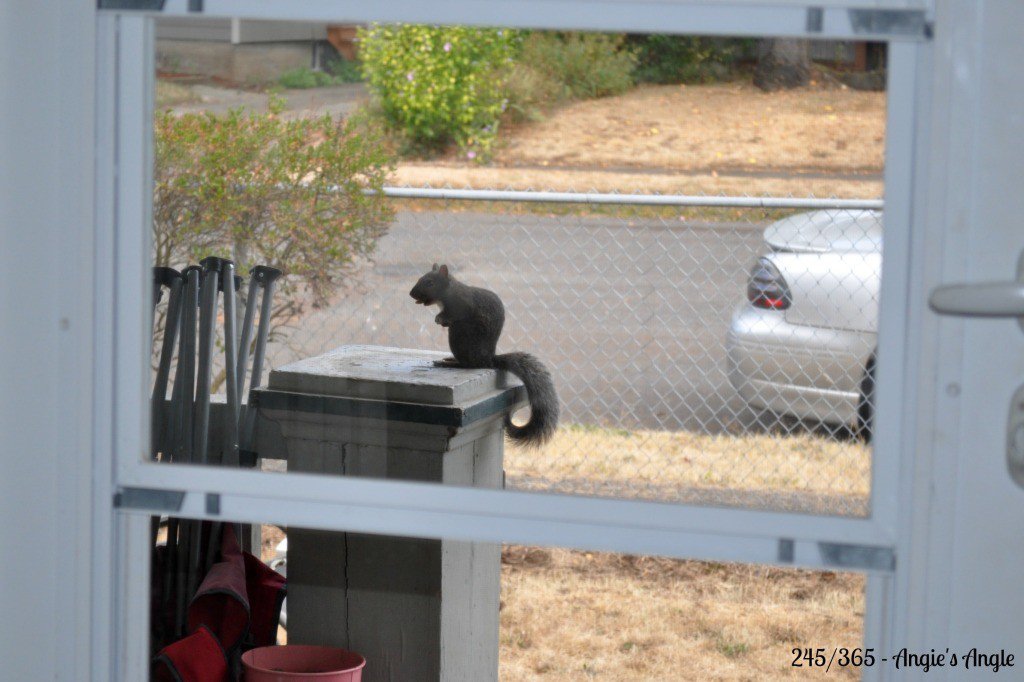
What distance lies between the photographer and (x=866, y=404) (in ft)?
2.17

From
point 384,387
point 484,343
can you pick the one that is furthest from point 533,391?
point 384,387

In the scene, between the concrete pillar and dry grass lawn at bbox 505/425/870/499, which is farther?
the concrete pillar

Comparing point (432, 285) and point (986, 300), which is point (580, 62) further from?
point (432, 285)

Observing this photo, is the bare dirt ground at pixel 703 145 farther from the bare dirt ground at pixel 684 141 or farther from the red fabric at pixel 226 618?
the red fabric at pixel 226 618

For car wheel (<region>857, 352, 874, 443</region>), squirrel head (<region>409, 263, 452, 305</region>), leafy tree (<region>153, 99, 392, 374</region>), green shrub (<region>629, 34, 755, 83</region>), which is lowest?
car wheel (<region>857, 352, 874, 443</region>)

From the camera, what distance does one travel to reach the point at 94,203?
26.5 inches

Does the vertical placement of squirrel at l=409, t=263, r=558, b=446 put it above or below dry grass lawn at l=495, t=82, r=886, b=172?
below

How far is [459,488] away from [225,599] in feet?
2.55

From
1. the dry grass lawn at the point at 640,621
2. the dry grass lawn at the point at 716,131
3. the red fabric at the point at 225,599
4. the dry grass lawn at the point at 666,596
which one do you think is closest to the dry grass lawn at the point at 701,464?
the dry grass lawn at the point at 666,596

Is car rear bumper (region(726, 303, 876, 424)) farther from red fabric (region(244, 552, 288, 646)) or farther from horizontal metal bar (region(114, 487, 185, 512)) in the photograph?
red fabric (region(244, 552, 288, 646))

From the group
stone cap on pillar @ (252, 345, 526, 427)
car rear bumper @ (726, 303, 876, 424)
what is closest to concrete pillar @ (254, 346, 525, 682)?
stone cap on pillar @ (252, 345, 526, 427)

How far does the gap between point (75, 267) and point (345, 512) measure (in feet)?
0.84

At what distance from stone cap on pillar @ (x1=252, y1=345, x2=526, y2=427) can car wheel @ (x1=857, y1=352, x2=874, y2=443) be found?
0.33m

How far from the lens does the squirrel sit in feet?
3.32
